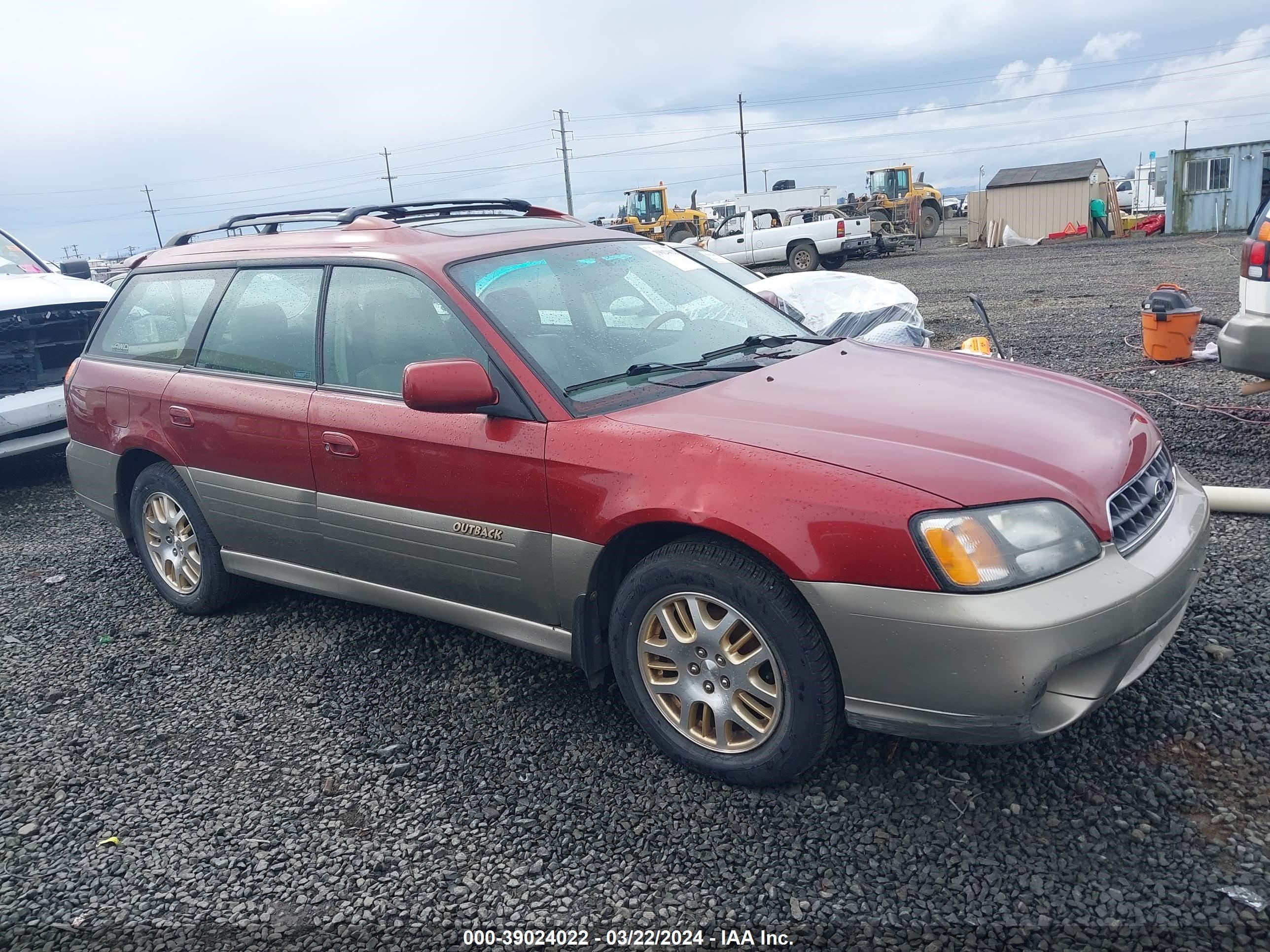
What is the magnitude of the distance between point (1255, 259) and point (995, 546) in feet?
12.3

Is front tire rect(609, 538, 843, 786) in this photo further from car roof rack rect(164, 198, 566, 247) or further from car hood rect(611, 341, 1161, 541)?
car roof rack rect(164, 198, 566, 247)

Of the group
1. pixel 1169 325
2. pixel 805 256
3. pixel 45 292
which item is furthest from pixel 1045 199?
pixel 45 292

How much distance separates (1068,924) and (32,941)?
8.41 feet

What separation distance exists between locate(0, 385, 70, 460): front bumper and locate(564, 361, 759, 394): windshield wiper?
5240mm

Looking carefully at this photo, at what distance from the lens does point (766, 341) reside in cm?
364

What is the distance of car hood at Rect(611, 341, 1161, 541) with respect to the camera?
8.07ft

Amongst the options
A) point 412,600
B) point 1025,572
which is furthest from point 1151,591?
point 412,600

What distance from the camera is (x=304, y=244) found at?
391 centimetres

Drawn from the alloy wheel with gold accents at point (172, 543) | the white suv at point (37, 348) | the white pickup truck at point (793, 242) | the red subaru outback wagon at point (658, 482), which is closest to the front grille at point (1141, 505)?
the red subaru outback wagon at point (658, 482)

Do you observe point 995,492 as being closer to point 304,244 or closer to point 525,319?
point 525,319

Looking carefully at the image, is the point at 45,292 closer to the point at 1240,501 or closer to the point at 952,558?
the point at 952,558

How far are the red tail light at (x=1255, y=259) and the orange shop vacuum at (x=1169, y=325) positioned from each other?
285 cm

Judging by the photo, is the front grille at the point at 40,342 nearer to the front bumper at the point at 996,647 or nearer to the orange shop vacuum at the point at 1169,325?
the front bumper at the point at 996,647

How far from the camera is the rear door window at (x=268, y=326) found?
374 cm
